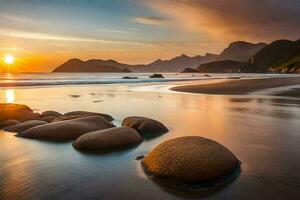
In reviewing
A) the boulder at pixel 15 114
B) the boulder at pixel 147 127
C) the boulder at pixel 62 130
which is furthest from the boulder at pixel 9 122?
the boulder at pixel 147 127

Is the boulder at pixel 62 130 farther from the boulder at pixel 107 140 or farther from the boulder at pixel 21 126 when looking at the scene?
the boulder at pixel 107 140

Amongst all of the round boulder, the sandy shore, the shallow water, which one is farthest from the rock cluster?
the sandy shore

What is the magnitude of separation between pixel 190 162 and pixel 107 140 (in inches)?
127

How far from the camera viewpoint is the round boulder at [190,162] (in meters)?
6.89

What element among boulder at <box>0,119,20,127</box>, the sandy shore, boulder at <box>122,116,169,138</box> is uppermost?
boulder at <box>122,116,169,138</box>

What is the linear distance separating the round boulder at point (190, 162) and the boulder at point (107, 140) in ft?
5.79

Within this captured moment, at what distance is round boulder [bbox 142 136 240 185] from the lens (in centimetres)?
689

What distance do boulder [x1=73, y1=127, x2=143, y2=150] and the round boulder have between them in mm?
1764

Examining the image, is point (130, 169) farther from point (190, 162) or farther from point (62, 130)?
point (62, 130)

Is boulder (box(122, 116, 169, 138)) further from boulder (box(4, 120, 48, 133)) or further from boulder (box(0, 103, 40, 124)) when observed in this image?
boulder (box(0, 103, 40, 124))

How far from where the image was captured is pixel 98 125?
11.6 metres

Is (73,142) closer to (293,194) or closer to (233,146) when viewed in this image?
(233,146)

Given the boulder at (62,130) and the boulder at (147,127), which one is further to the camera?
the boulder at (147,127)

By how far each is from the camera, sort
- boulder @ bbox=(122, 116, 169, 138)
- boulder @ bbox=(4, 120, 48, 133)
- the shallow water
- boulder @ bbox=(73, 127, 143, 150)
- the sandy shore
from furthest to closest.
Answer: the sandy shore, boulder @ bbox=(4, 120, 48, 133), boulder @ bbox=(122, 116, 169, 138), boulder @ bbox=(73, 127, 143, 150), the shallow water
